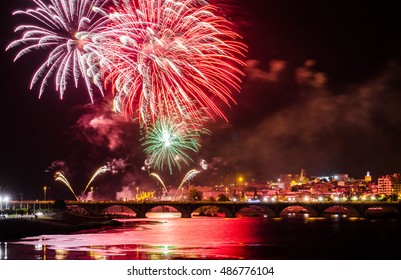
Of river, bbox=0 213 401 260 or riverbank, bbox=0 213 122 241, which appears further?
riverbank, bbox=0 213 122 241

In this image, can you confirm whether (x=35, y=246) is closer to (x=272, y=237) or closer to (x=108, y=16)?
(x=108, y=16)

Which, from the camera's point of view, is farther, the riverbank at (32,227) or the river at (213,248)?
the riverbank at (32,227)

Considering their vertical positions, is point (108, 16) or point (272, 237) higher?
point (108, 16)

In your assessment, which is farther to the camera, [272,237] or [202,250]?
[272,237]

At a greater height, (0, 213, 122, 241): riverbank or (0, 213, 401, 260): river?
(0, 213, 122, 241): riverbank

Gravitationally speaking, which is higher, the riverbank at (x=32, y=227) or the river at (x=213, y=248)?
the riverbank at (x=32, y=227)

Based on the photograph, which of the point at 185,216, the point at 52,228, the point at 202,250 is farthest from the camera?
the point at 185,216

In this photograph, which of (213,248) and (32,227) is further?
(32,227)

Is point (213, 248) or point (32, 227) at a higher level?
point (32, 227)
